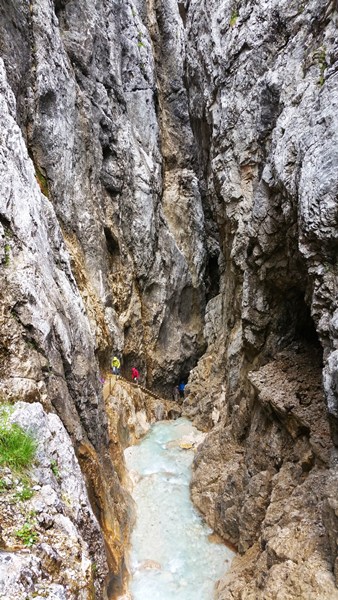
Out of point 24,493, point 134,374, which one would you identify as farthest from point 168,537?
point 134,374

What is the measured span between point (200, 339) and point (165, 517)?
17533 millimetres

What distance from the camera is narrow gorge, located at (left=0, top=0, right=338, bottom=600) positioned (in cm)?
661

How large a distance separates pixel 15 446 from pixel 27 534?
1.22m

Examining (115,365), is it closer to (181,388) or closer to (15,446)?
(181,388)

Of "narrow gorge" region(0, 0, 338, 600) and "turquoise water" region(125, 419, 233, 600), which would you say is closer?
"narrow gorge" region(0, 0, 338, 600)

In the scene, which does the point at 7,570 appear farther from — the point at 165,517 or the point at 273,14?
the point at 273,14

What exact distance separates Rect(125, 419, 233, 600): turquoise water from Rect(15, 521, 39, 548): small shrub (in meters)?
5.39

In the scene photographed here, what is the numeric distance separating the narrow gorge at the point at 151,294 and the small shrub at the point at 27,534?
2.4 inches

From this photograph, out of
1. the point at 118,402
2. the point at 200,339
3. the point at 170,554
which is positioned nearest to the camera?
the point at 170,554

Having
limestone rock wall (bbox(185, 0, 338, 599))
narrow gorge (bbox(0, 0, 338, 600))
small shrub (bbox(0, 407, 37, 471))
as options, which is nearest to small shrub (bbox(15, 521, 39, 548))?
narrow gorge (bbox(0, 0, 338, 600))

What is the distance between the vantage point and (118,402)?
52.6ft

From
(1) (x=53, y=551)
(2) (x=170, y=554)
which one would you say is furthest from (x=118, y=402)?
(1) (x=53, y=551)

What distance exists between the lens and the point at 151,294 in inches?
975

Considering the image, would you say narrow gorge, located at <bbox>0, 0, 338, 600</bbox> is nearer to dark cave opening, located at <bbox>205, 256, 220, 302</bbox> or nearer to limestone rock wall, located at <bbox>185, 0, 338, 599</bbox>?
limestone rock wall, located at <bbox>185, 0, 338, 599</bbox>
